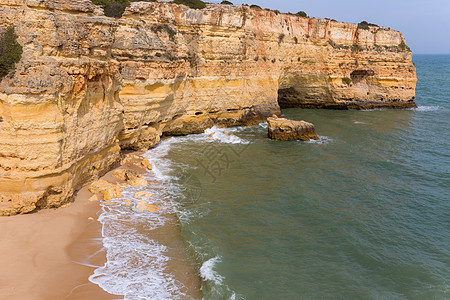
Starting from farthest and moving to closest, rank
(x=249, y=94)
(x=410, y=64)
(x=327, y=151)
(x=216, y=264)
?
(x=410, y=64), (x=249, y=94), (x=327, y=151), (x=216, y=264)

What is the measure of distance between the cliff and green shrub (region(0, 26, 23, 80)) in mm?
245

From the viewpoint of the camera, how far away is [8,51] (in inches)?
440

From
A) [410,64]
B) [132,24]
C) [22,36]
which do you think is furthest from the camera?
[410,64]

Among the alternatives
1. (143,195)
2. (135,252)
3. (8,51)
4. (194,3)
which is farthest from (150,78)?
(135,252)

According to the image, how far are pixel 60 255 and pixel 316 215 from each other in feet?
32.5

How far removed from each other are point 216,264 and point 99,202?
603 cm

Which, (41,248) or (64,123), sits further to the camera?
(64,123)

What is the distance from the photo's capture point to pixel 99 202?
13.6 m

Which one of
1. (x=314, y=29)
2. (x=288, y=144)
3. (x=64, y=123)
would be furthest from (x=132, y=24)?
(x=314, y=29)

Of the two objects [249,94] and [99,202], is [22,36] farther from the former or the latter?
[249,94]

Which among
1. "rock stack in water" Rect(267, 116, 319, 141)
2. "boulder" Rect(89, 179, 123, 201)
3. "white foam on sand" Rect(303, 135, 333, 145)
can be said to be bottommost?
"boulder" Rect(89, 179, 123, 201)

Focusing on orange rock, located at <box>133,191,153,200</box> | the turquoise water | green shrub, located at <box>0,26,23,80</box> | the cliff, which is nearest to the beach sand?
the turquoise water

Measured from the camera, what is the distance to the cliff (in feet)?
37.3

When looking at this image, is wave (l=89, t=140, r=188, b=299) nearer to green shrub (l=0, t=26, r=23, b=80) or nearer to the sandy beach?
the sandy beach
